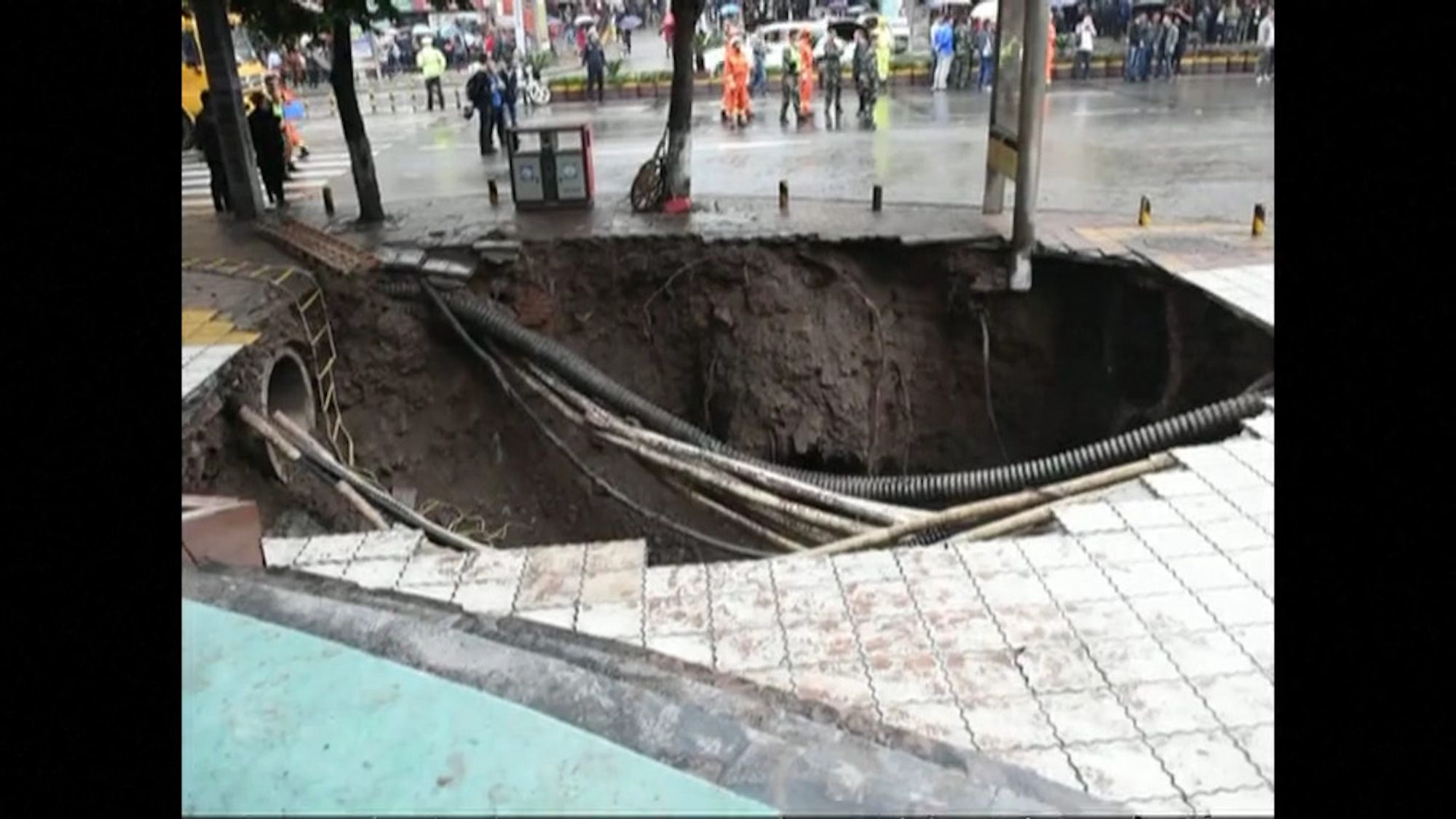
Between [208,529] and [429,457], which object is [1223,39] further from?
[208,529]

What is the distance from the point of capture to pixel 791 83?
61.8 ft

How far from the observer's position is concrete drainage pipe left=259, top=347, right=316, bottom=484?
Answer: 8078mm

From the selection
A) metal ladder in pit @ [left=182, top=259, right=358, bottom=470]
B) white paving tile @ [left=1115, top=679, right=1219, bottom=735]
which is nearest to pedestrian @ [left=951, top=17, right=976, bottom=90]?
metal ladder in pit @ [left=182, top=259, right=358, bottom=470]

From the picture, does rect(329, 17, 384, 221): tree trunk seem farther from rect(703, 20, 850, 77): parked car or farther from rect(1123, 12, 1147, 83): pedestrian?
rect(1123, 12, 1147, 83): pedestrian

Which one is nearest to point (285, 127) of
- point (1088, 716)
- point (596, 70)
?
point (596, 70)

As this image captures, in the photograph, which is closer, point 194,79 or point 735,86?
point 194,79

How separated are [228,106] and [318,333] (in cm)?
435

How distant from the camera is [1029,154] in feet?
28.8

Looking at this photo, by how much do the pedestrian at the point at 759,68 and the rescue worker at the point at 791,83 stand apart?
172 inches

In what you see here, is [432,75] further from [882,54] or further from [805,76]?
[882,54]

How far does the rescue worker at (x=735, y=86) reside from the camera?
18422 millimetres

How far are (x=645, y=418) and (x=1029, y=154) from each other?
13.4 feet

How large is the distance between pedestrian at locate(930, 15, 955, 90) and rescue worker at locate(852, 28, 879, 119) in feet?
13.5

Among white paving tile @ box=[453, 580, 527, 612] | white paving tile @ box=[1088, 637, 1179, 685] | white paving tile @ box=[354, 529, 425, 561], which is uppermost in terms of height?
white paving tile @ box=[354, 529, 425, 561]
